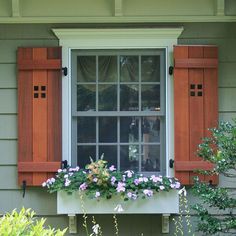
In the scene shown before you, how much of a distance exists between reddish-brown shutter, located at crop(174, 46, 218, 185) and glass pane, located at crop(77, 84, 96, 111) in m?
0.76

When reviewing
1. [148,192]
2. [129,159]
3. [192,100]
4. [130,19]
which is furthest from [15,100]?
[192,100]

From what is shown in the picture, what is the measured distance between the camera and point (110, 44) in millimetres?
4512

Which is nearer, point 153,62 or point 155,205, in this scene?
point 155,205

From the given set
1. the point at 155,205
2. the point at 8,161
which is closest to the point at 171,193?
the point at 155,205

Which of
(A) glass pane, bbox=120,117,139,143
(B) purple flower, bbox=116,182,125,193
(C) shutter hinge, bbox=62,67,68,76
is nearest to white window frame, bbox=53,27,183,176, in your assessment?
(C) shutter hinge, bbox=62,67,68,76

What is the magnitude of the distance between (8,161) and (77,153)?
2.06ft

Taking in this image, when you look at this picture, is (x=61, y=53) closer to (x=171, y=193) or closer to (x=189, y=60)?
(x=189, y=60)

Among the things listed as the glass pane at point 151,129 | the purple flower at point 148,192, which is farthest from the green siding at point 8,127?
the purple flower at point 148,192

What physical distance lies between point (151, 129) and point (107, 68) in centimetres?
70

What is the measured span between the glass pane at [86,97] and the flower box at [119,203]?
83cm

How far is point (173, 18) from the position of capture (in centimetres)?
451

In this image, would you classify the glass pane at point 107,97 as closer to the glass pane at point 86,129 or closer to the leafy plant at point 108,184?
the glass pane at point 86,129

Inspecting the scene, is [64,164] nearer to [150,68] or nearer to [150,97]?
[150,97]

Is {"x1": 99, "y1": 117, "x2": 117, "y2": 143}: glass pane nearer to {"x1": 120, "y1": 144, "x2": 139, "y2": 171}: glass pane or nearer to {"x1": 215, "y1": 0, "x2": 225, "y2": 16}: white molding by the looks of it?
{"x1": 120, "y1": 144, "x2": 139, "y2": 171}: glass pane
